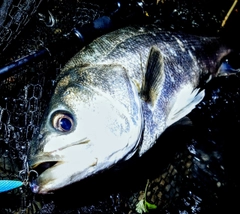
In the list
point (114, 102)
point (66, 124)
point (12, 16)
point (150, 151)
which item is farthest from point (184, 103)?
point (12, 16)

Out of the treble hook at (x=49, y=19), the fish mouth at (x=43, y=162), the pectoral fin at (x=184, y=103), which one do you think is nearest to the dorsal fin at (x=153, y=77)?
the pectoral fin at (x=184, y=103)

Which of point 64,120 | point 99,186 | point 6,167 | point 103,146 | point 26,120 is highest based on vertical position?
point 64,120

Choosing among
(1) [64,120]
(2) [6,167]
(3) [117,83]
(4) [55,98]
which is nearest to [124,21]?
(3) [117,83]

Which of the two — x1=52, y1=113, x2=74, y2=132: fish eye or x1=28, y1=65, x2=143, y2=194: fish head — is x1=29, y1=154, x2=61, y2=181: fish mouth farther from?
x1=52, y1=113, x2=74, y2=132: fish eye

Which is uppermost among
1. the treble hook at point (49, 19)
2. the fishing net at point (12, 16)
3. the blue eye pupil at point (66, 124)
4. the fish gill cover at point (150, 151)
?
the fishing net at point (12, 16)

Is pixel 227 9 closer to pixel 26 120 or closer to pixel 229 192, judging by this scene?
pixel 229 192

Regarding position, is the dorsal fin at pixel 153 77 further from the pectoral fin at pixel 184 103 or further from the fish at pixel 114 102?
the pectoral fin at pixel 184 103

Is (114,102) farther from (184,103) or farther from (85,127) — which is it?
(184,103)
